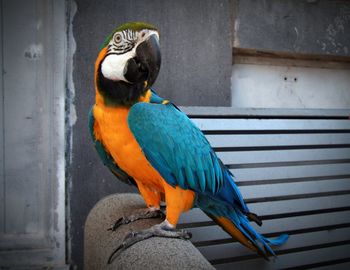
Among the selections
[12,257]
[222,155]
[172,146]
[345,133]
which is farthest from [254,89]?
[12,257]

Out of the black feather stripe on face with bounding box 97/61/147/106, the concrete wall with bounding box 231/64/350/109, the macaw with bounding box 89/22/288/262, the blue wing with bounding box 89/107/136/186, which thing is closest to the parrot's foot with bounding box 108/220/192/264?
the macaw with bounding box 89/22/288/262

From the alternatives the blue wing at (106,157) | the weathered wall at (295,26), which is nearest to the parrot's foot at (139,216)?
the blue wing at (106,157)

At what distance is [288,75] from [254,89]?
32cm

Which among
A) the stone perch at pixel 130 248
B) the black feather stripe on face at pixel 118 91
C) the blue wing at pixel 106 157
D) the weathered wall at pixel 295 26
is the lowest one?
the stone perch at pixel 130 248

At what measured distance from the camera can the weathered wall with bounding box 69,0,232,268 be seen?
1924mm

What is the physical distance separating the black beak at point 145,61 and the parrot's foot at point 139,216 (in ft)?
1.89

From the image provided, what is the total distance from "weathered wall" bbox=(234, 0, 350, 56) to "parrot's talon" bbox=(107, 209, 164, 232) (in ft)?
4.44

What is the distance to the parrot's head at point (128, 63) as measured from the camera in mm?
1098

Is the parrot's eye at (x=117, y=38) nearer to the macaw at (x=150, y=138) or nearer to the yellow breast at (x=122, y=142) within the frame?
the macaw at (x=150, y=138)

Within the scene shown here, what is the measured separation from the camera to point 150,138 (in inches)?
44.9

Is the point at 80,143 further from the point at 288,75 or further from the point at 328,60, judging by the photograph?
the point at 328,60

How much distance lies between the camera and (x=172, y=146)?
3.79ft

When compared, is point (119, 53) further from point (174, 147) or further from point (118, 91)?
point (174, 147)

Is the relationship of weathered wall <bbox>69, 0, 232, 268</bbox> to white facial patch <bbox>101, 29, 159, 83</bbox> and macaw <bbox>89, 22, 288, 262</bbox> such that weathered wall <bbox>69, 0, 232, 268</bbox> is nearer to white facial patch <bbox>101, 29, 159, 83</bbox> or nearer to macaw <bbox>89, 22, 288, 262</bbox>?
macaw <bbox>89, 22, 288, 262</bbox>
